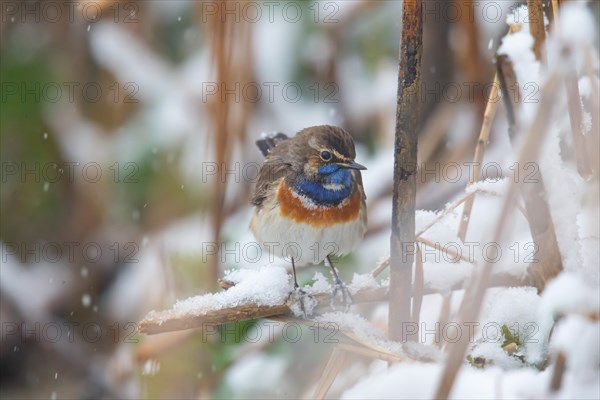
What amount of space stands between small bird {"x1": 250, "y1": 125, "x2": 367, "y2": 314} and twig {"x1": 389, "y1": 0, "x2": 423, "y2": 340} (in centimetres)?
127

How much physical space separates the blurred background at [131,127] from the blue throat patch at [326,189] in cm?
103

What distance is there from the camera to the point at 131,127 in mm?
5500

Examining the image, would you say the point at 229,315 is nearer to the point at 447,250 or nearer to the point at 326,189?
the point at 447,250

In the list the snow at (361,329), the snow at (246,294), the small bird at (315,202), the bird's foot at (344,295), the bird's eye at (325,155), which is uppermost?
the bird's eye at (325,155)

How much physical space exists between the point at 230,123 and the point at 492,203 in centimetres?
142

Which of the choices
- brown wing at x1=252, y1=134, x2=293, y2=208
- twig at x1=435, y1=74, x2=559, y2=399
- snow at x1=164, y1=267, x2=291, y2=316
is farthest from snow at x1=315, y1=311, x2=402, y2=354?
brown wing at x1=252, y1=134, x2=293, y2=208

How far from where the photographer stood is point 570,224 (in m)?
2.59

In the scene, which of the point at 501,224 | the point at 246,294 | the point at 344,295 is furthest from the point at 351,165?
→ the point at 501,224

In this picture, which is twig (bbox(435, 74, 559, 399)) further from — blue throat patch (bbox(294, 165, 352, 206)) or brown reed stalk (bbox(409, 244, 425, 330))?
blue throat patch (bbox(294, 165, 352, 206))

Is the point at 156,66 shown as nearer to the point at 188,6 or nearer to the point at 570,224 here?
the point at 188,6

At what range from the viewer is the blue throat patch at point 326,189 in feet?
12.8

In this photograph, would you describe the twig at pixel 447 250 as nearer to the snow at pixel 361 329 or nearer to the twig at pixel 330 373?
the snow at pixel 361 329

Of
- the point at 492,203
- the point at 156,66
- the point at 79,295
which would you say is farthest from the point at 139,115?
the point at 492,203

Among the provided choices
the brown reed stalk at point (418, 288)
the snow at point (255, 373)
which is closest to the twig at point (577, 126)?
the brown reed stalk at point (418, 288)
